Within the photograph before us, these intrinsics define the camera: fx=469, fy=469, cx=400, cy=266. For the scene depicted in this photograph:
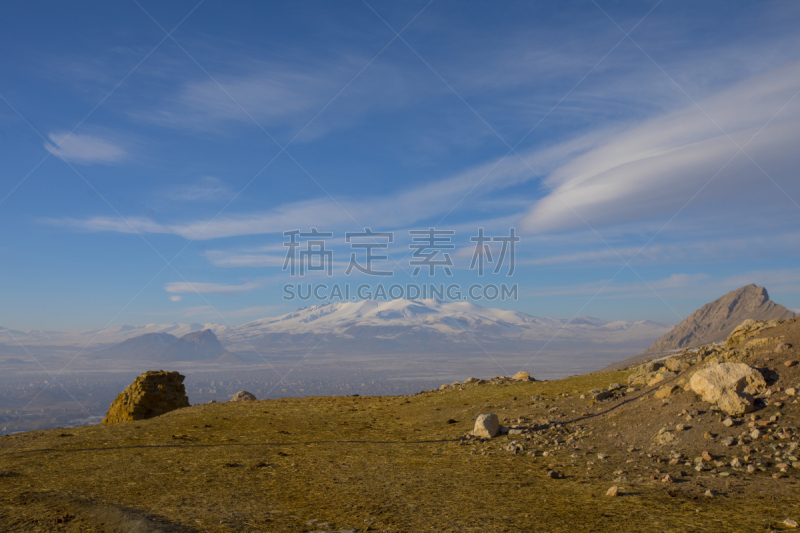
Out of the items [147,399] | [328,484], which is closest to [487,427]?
[328,484]

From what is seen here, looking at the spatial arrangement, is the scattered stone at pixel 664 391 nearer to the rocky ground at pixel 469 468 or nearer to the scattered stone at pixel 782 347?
the rocky ground at pixel 469 468

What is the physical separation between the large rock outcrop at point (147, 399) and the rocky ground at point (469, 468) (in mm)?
5285

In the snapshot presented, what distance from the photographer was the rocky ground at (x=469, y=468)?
7.93m

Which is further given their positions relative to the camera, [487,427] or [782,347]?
[487,427]

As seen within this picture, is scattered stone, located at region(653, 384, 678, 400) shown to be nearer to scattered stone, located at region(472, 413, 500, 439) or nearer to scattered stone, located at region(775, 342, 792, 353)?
scattered stone, located at region(775, 342, 792, 353)

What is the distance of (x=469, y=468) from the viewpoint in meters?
11.4

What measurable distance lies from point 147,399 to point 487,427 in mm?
18336

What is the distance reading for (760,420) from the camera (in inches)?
423

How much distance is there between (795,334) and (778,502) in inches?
305

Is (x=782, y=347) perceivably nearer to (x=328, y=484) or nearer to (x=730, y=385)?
(x=730, y=385)

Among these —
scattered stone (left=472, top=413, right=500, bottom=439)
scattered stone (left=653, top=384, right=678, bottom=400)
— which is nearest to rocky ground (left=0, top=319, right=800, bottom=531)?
scattered stone (left=653, top=384, right=678, bottom=400)

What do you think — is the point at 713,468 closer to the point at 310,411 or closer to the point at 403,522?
the point at 403,522

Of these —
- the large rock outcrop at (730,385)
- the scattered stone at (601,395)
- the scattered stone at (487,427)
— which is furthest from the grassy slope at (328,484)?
the large rock outcrop at (730,385)

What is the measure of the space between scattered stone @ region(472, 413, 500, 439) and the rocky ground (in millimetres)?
468
